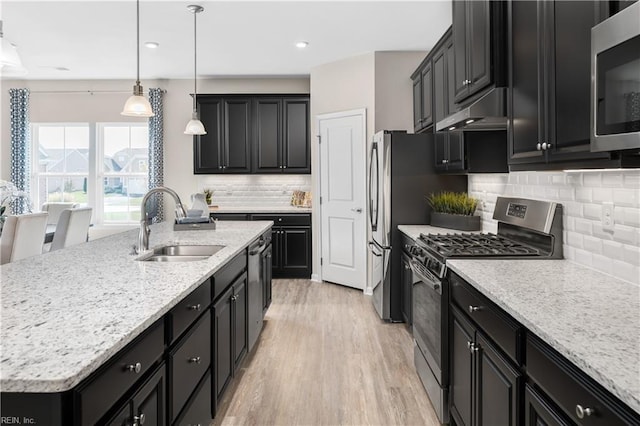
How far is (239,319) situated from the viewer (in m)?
2.81

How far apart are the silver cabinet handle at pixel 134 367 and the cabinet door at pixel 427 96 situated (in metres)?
3.54

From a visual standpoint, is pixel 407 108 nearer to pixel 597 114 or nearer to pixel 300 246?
pixel 300 246

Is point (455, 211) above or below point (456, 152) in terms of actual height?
below

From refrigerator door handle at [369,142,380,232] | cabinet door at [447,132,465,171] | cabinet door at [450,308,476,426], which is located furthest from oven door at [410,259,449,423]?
refrigerator door handle at [369,142,380,232]

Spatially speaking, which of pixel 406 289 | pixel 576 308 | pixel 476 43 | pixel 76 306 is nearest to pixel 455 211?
pixel 406 289

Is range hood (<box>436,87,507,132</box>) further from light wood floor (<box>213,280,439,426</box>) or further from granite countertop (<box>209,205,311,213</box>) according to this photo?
granite countertop (<box>209,205,311,213</box>)

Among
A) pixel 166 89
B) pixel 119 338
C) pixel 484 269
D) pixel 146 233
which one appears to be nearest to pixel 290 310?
pixel 146 233

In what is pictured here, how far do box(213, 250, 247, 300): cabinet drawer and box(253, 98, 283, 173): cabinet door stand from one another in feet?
11.6

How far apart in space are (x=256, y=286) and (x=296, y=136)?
11.1ft

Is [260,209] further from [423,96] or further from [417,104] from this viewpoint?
[423,96]

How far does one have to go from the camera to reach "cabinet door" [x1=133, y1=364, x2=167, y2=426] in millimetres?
1302

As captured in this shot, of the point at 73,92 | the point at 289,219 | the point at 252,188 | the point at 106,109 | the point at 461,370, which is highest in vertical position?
the point at 73,92

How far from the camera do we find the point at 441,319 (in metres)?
2.38

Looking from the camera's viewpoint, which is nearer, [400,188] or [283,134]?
[400,188]
